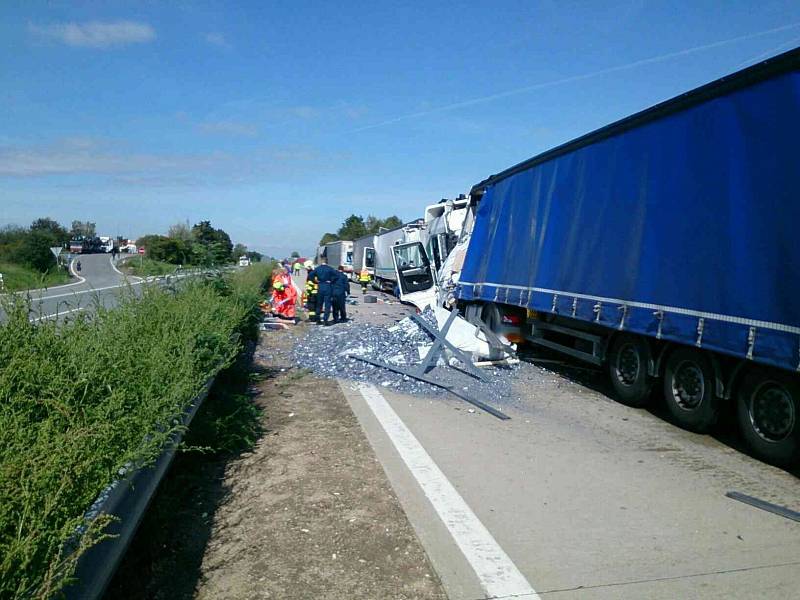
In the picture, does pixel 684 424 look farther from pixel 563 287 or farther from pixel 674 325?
pixel 563 287

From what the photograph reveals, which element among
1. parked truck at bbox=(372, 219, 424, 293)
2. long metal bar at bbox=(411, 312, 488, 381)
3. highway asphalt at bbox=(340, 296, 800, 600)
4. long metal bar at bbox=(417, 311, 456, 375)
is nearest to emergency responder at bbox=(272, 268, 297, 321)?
long metal bar at bbox=(411, 312, 488, 381)

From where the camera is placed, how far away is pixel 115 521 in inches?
111

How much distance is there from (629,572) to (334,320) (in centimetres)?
1398

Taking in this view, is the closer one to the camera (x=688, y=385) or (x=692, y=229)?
(x=692, y=229)

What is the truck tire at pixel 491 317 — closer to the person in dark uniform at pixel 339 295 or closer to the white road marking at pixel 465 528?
the person in dark uniform at pixel 339 295

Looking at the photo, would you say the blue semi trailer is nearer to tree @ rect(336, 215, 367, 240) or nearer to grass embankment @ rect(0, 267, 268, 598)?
grass embankment @ rect(0, 267, 268, 598)

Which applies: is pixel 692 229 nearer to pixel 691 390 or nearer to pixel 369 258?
pixel 691 390

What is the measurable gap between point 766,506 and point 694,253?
8.51 feet

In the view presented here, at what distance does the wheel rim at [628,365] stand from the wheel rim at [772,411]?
183 cm

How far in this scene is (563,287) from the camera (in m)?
9.11

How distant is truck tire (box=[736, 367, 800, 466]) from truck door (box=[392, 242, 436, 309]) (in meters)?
14.8

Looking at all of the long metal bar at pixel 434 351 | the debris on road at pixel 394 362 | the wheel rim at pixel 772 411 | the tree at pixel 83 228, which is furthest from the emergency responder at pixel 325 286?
the tree at pixel 83 228

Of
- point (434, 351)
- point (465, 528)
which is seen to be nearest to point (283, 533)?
point (465, 528)

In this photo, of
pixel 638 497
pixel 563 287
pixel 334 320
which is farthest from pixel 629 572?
pixel 334 320
